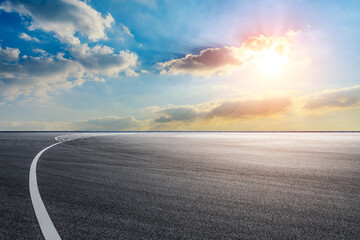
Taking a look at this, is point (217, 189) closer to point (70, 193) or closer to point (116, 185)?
point (116, 185)

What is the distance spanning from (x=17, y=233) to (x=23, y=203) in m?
1.55

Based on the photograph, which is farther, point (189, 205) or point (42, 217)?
point (189, 205)

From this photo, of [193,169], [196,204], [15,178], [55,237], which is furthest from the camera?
[193,169]

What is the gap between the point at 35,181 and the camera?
721 centimetres

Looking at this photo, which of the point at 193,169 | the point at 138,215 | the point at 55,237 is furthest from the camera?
the point at 193,169

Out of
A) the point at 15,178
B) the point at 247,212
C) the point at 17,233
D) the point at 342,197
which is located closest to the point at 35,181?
the point at 15,178

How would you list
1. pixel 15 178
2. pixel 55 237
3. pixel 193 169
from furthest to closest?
pixel 193 169, pixel 15 178, pixel 55 237

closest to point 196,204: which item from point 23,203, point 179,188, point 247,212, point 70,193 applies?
point 247,212

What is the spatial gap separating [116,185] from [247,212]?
3.39m

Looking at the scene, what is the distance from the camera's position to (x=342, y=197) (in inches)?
218

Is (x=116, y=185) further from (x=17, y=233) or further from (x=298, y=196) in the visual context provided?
(x=298, y=196)

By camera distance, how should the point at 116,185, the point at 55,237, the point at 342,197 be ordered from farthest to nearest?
the point at 116,185, the point at 342,197, the point at 55,237

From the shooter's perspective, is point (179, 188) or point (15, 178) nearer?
point (179, 188)

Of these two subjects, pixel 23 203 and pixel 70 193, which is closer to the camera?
pixel 23 203
